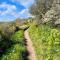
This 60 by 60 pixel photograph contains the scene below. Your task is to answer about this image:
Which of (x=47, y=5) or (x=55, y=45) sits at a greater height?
(x=47, y=5)

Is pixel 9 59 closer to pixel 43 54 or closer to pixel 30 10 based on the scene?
pixel 43 54

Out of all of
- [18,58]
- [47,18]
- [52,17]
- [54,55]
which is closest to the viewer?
[54,55]

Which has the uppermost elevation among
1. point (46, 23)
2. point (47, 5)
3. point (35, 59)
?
point (47, 5)

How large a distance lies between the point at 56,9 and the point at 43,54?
32.1 ft

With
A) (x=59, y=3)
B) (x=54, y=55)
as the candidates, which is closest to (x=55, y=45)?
(x=54, y=55)

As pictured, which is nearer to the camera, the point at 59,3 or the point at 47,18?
the point at 59,3

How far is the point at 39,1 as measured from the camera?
125 ft

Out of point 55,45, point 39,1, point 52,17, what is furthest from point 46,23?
point 55,45

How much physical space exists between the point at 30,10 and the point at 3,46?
26.5 meters

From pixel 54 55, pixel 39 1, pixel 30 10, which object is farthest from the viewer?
pixel 30 10

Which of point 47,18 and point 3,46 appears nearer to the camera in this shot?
point 3,46

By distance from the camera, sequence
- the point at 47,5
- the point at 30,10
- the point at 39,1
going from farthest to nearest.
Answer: the point at 30,10 → the point at 39,1 → the point at 47,5

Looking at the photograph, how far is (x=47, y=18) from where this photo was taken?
94.3ft

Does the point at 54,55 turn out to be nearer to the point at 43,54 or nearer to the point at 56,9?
the point at 43,54
